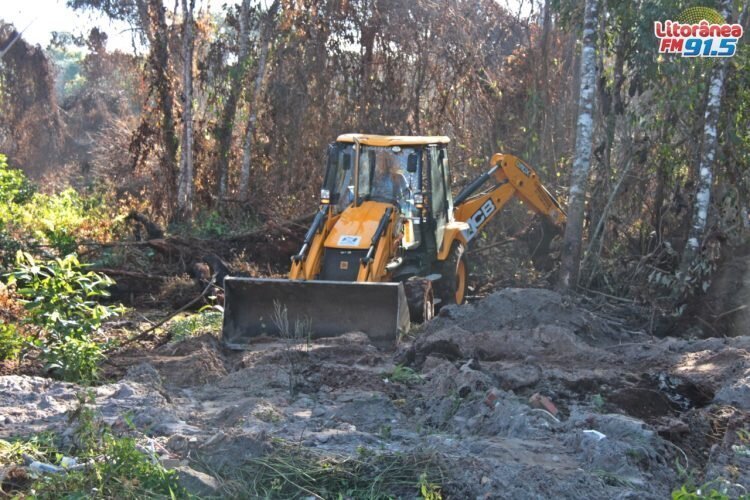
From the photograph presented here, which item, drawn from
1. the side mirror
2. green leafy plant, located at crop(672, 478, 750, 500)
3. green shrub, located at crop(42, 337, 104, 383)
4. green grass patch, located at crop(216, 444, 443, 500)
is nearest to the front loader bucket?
the side mirror

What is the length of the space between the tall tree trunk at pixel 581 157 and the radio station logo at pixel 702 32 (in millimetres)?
964

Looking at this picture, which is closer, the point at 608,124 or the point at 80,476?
the point at 80,476

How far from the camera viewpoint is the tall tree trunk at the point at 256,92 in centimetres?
1984

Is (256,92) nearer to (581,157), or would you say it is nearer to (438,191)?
(438,191)

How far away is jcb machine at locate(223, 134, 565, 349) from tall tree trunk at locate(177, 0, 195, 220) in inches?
294

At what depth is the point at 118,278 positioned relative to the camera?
14812 millimetres

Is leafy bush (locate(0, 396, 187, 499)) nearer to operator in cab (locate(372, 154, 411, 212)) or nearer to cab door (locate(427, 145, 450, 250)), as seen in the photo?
operator in cab (locate(372, 154, 411, 212))

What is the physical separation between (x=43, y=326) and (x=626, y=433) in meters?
5.23

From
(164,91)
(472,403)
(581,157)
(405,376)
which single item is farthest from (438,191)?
(164,91)

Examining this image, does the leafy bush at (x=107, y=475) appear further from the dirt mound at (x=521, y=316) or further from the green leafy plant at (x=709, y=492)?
the dirt mound at (x=521, y=316)

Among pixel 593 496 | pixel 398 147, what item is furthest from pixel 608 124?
pixel 593 496

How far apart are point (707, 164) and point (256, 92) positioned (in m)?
9.92

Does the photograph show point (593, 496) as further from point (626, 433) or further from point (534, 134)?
point (534, 134)

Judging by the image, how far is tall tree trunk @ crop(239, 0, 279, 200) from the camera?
65.1ft
